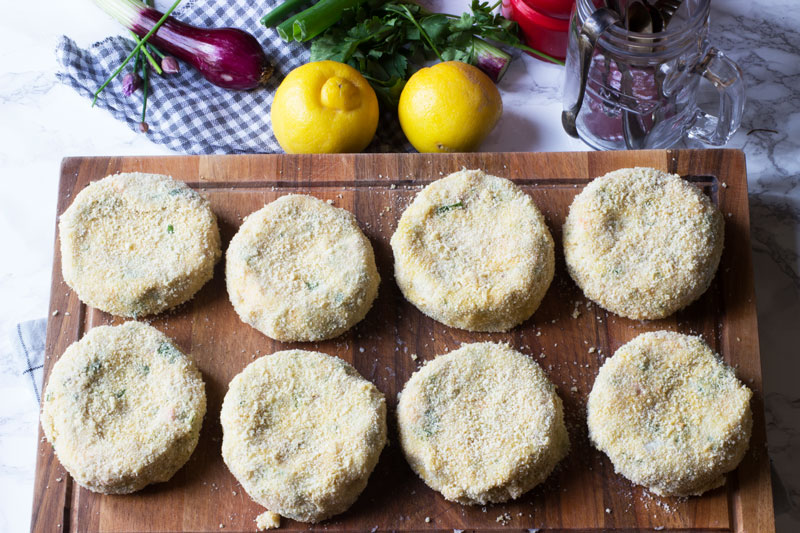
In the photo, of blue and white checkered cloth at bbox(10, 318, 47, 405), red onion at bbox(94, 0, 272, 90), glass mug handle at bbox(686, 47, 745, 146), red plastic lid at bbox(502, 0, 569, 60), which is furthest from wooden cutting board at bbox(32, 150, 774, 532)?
red plastic lid at bbox(502, 0, 569, 60)

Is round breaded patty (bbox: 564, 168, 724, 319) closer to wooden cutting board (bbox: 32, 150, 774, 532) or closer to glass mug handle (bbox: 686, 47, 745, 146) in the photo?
wooden cutting board (bbox: 32, 150, 774, 532)

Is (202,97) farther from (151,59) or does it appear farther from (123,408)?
(123,408)

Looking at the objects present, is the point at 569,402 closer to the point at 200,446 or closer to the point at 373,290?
the point at 373,290

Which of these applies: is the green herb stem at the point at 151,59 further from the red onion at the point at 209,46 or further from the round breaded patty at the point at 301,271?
the round breaded patty at the point at 301,271

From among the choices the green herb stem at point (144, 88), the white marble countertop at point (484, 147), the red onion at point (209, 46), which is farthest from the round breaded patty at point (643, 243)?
the green herb stem at point (144, 88)

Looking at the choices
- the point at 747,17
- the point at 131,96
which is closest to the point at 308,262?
the point at 131,96

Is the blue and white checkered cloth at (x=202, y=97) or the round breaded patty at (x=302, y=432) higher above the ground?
the blue and white checkered cloth at (x=202, y=97)

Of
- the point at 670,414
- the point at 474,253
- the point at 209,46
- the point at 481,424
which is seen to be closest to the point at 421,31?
the point at 209,46
